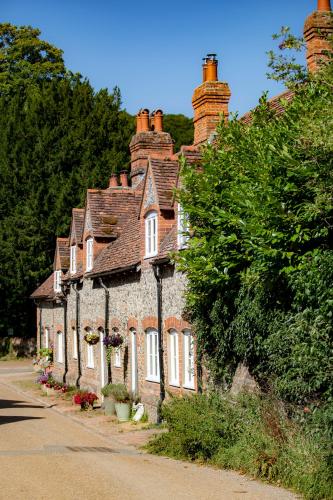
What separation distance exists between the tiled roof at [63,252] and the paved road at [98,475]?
608 inches

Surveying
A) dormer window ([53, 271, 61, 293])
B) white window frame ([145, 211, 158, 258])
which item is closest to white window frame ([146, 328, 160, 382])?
white window frame ([145, 211, 158, 258])

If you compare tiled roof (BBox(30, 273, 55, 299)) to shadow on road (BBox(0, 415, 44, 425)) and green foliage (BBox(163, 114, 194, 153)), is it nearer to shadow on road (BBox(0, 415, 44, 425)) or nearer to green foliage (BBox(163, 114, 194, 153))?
shadow on road (BBox(0, 415, 44, 425))

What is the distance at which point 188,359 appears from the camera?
1797cm

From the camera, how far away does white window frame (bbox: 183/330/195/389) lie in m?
17.6

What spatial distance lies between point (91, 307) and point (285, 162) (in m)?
17.1

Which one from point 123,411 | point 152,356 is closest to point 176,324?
point 152,356

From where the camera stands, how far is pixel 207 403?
14641mm

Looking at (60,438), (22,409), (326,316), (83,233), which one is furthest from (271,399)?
(83,233)

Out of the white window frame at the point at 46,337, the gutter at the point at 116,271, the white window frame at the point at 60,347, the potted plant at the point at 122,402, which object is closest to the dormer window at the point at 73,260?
the white window frame at the point at 60,347

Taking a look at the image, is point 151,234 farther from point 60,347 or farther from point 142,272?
point 60,347

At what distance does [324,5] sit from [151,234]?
7660 mm

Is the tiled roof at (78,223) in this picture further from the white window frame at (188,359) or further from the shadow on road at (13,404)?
the white window frame at (188,359)

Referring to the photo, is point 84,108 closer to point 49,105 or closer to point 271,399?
point 49,105

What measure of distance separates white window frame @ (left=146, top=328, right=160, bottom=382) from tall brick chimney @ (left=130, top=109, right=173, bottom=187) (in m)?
9.03
